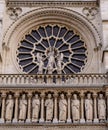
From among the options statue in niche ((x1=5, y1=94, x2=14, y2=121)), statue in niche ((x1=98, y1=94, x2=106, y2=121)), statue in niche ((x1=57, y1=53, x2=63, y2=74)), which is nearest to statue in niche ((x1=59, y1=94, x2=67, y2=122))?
statue in niche ((x1=98, y1=94, x2=106, y2=121))

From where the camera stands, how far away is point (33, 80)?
12.7 metres

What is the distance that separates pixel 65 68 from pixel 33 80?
197cm

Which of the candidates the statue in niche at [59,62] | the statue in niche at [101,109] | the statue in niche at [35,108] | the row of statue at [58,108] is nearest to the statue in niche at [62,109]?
the row of statue at [58,108]

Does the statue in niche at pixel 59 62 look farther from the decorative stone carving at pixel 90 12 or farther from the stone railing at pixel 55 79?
the decorative stone carving at pixel 90 12

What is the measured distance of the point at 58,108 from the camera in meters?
12.2

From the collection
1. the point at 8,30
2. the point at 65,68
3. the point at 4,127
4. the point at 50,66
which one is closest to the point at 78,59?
the point at 65,68

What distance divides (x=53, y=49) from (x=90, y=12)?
6.80ft

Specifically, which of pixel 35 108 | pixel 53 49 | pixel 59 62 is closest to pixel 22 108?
pixel 35 108

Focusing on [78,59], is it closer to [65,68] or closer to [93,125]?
[65,68]

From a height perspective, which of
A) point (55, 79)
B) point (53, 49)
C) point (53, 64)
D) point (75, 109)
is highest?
point (53, 49)

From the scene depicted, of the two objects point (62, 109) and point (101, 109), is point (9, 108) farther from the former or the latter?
point (101, 109)

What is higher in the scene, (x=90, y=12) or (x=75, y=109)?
(x=90, y=12)

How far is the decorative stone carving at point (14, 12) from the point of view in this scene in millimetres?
15195

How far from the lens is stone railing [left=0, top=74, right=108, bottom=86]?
41.6 ft
